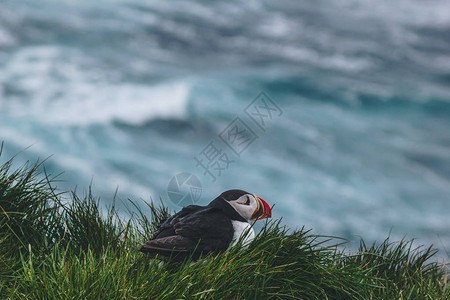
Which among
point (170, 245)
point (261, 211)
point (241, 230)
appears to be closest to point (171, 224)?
point (170, 245)

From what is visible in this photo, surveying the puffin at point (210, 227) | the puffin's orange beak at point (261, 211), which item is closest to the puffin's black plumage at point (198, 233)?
the puffin at point (210, 227)

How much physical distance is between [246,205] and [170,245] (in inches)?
29.5

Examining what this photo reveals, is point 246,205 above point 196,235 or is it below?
above

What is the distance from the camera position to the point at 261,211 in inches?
154

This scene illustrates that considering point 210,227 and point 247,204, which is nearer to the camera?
point 210,227

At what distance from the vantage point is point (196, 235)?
353cm

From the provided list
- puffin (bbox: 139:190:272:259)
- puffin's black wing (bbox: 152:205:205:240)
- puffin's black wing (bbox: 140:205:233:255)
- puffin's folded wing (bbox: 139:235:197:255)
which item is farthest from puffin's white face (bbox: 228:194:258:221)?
puffin's folded wing (bbox: 139:235:197:255)

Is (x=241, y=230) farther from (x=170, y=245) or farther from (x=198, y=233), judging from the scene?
(x=170, y=245)

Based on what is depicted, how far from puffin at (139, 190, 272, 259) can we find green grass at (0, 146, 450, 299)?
10 centimetres

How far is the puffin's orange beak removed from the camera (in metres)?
3.88

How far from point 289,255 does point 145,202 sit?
2.30 metres

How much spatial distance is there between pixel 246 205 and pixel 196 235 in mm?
541

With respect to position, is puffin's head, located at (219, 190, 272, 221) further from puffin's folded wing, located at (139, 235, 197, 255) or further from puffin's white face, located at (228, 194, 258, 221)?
puffin's folded wing, located at (139, 235, 197, 255)

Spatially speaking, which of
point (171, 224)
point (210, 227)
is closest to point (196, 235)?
point (210, 227)
